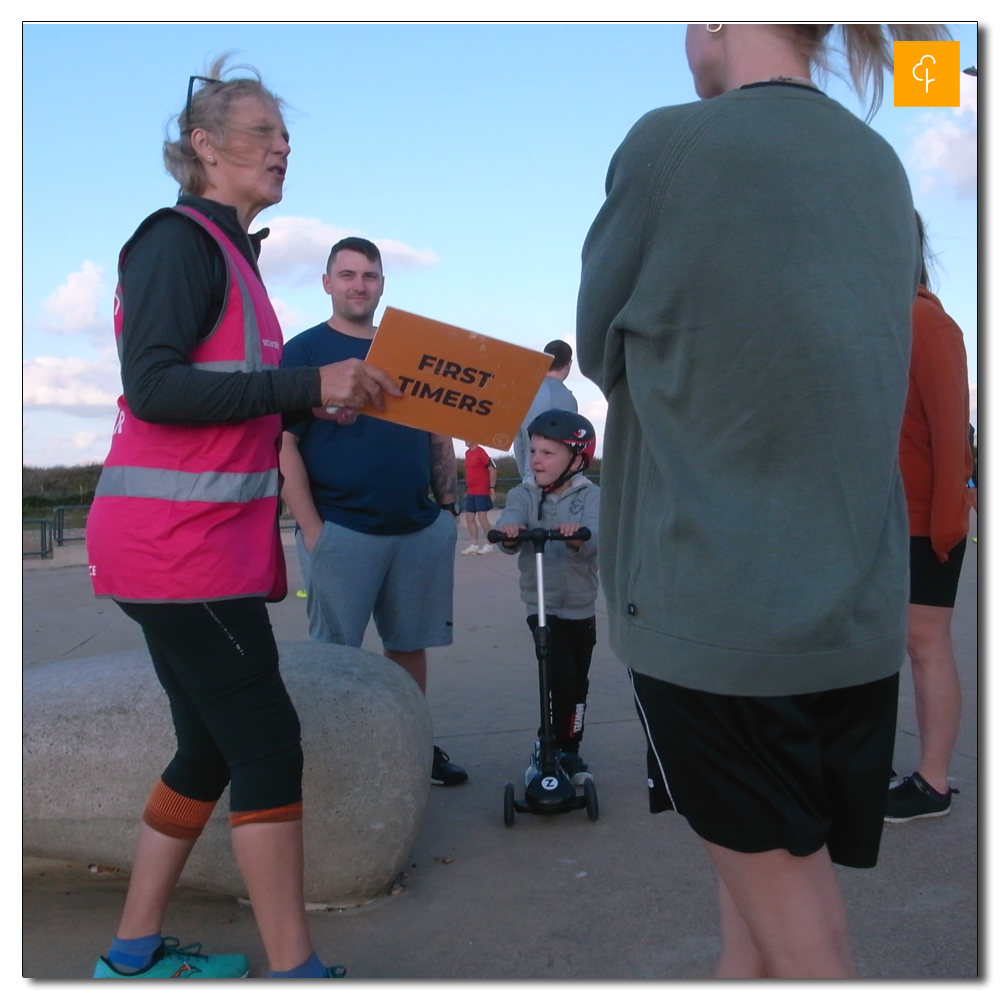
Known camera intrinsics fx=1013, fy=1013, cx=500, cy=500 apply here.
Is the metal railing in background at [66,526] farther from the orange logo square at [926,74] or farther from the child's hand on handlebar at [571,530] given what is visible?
the orange logo square at [926,74]

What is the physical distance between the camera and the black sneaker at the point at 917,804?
349cm

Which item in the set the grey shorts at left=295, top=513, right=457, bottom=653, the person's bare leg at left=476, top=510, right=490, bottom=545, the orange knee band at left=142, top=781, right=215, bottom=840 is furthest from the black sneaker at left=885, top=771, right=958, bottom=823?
the person's bare leg at left=476, top=510, right=490, bottom=545

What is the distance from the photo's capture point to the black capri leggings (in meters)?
2.18

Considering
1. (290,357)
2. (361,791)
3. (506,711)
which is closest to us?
(361,791)

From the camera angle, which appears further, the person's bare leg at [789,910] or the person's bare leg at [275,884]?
the person's bare leg at [275,884]

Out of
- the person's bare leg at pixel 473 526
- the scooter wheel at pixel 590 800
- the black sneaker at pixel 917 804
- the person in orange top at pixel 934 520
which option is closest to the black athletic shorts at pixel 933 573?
the person in orange top at pixel 934 520

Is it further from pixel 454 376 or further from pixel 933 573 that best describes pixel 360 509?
pixel 933 573

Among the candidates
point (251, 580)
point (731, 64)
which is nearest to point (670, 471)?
point (731, 64)

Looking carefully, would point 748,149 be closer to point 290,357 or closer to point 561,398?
point 290,357

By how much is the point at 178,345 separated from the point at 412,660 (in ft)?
7.20

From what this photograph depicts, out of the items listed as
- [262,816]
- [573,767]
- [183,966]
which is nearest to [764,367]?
[262,816]

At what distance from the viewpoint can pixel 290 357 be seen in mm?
3855

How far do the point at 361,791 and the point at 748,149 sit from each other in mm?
2233

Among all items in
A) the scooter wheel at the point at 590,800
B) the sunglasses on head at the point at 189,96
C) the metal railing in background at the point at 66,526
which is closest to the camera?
the sunglasses on head at the point at 189,96
